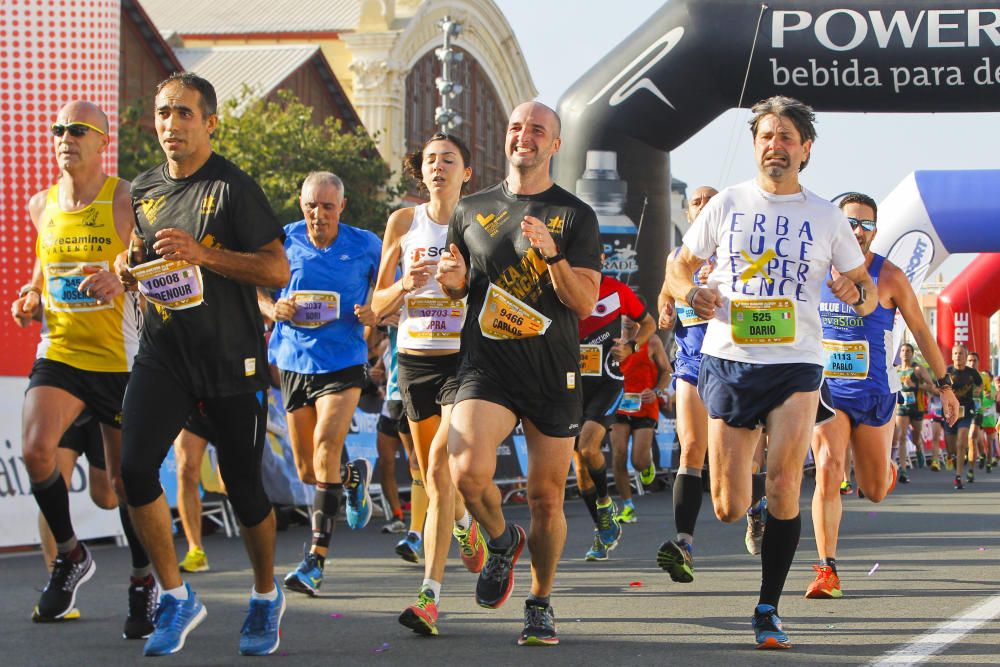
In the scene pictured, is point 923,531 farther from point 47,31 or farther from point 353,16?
point 353,16

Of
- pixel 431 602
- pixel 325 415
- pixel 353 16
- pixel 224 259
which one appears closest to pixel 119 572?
pixel 325 415

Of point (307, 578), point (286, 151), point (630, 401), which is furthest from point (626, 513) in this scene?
point (286, 151)

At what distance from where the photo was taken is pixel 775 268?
6.07 meters

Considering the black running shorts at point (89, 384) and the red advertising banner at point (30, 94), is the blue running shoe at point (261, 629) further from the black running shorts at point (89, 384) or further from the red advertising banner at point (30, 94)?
the red advertising banner at point (30, 94)

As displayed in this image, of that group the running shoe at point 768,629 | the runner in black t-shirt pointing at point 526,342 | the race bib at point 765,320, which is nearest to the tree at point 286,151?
the runner in black t-shirt pointing at point 526,342

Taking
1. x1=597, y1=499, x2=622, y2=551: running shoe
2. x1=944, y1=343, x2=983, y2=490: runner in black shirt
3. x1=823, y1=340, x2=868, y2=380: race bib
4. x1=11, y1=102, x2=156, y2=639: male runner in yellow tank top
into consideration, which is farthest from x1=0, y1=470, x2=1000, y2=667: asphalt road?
x1=944, y1=343, x2=983, y2=490: runner in black shirt

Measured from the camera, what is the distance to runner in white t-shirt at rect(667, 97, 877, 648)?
5965mm

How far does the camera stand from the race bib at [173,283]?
220 inches

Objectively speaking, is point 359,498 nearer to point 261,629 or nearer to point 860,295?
point 261,629

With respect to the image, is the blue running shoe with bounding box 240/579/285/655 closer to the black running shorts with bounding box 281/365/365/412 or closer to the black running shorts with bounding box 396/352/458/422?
the black running shorts with bounding box 396/352/458/422

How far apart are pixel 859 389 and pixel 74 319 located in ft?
12.9

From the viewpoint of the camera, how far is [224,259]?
551cm

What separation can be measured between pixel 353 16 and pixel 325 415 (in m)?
51.8

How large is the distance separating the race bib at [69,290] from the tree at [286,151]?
1102 inches
